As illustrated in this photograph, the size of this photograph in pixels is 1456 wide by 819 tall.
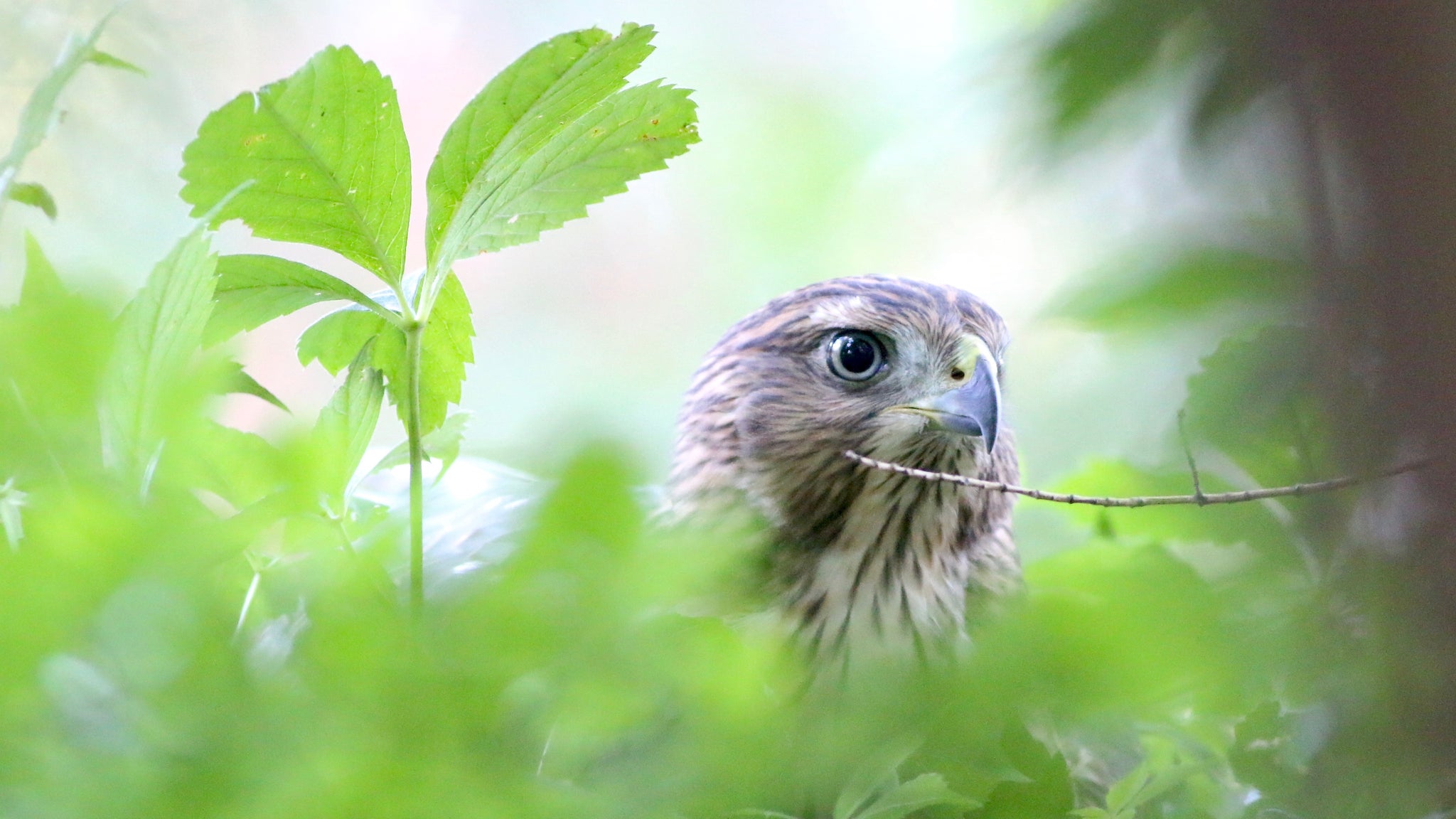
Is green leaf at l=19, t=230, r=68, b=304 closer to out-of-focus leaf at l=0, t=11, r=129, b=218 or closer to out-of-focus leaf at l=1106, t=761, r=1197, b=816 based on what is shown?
out-of-focus leaf at l=0, t=11, r=129, b=218

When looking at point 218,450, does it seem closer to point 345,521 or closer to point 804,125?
point 345,521

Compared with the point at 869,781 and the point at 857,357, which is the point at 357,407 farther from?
the point at 857,357

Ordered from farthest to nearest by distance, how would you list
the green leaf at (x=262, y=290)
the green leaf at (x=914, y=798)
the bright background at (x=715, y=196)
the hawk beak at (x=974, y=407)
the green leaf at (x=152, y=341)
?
the hawk beak at (x=974, y=407) < the bright background at (x=715, y=196) < the green leaf at (x=262, y=290) < the green leaf at (x=914, y=798) < the green leaf at (x=152, y=341)

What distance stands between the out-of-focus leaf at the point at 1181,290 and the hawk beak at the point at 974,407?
1.05 ft

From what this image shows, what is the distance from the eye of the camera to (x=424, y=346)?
0.72 meters

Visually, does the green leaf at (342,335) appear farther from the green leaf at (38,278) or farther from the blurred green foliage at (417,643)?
the green leaf at (38,278)

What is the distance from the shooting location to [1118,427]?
1.63 m

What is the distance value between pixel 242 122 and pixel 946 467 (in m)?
1.05

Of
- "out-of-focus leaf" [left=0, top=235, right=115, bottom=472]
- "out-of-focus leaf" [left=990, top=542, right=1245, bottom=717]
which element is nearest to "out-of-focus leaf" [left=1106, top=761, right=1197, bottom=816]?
"out-of-focus leaf" [left=990, top=542, right=1245, bottom=717]

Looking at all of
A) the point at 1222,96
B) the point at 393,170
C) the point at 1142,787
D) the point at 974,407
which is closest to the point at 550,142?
the point at 393,170

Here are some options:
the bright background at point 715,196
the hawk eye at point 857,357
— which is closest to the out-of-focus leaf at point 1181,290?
the bright background at point 715,196

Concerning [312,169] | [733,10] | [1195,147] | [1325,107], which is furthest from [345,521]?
[733,10]

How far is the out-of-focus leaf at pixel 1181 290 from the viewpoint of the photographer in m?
0.98

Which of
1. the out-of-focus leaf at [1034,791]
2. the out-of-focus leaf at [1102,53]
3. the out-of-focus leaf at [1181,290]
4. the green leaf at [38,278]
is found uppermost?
the out-of-focus leaf at [1102,53]
